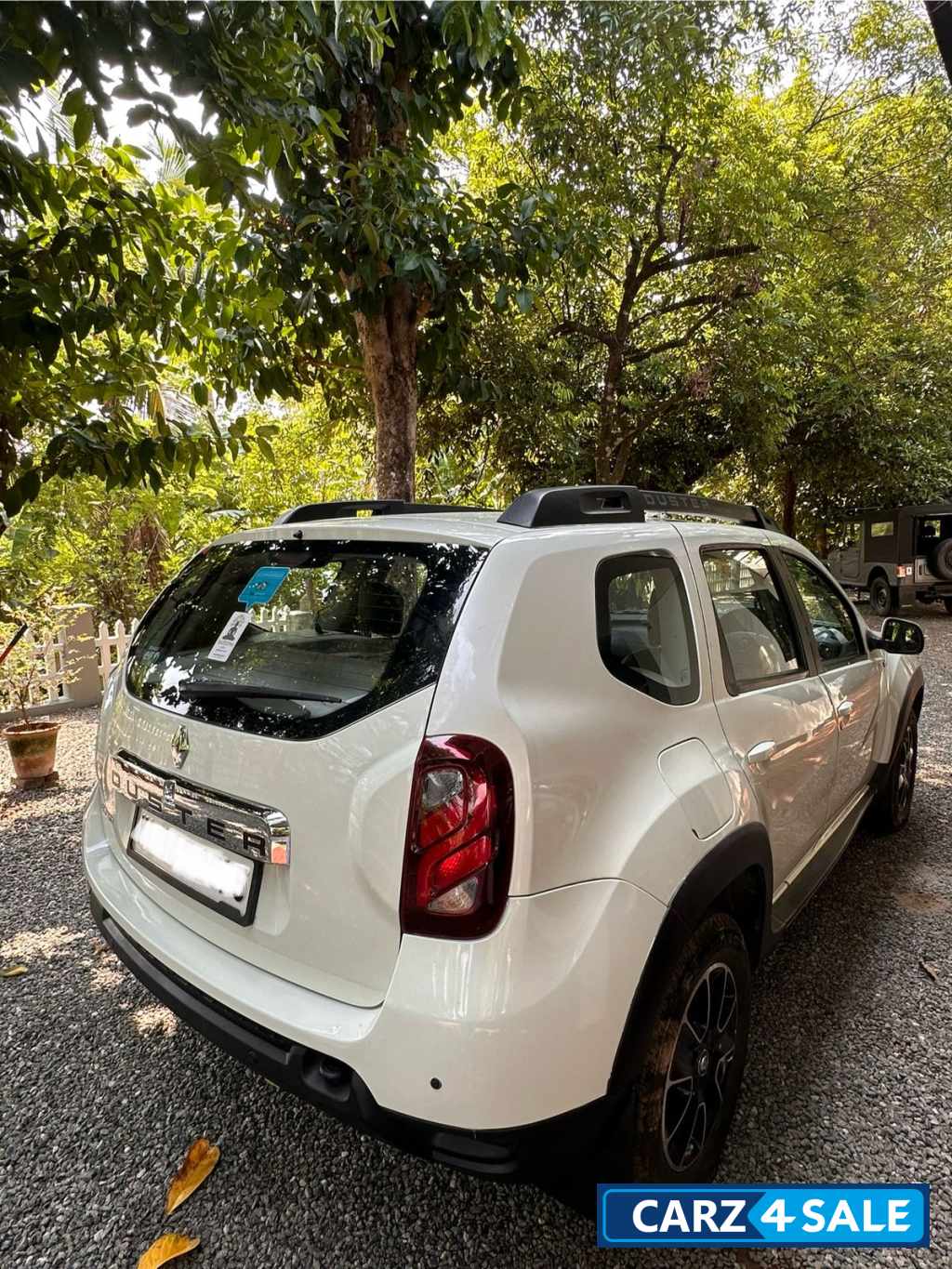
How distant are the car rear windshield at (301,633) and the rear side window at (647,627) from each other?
37 cm

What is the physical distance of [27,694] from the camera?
5652 mm

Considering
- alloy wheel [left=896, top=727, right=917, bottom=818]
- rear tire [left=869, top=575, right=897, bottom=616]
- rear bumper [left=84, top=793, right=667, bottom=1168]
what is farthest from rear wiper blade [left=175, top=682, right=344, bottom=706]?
rear tire [left=869, top=575, right=897, bottom=616]

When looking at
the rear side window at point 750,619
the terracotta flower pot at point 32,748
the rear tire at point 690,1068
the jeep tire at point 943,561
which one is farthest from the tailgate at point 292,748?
the jeep tire at point 943,561

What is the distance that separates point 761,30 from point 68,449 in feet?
24.1

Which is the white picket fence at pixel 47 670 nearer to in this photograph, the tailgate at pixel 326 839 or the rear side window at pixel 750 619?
the tailgate at pixel 326 839

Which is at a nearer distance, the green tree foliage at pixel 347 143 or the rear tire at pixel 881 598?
the green tree foliage at pixel 347 143

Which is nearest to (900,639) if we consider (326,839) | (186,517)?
(326,839)

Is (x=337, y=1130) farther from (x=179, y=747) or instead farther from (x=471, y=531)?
(x=471, y=531)

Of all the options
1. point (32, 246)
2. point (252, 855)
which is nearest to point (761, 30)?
point (32, 246)

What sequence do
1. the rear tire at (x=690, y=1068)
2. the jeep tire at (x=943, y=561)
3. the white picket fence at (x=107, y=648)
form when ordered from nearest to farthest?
the rear tire at (x=690, y=1068) < the white picket fence at (x=107, y=648) < the jeep tire at (x=943, y=561)

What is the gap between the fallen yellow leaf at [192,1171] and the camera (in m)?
1.77

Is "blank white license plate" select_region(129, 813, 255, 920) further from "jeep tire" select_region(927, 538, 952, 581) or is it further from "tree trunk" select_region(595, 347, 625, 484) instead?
"jeep tire" select_region(927, 538, 952, 581)

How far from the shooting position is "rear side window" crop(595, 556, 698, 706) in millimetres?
1677

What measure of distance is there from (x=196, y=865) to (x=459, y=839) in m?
0.78
